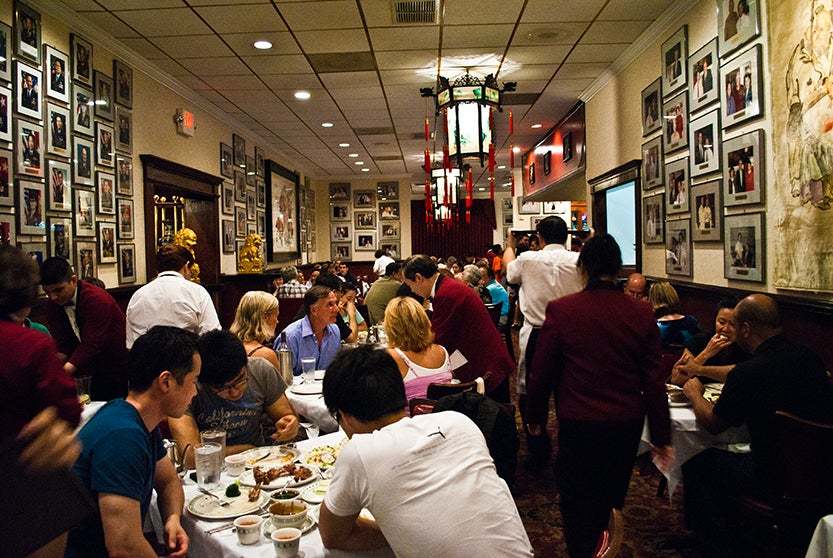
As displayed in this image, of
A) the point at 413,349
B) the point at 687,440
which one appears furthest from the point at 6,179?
the point at 687,440

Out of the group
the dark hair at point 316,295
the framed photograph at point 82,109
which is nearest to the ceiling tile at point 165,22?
the framed photograph at point 82,109

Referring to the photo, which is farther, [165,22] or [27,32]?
[165,22]

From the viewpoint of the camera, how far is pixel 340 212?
16.7 m

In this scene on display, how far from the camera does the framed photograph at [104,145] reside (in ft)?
18.7

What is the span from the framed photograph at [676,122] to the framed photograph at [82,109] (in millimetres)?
5141

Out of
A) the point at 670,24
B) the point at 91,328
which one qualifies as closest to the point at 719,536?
the point at 91,328

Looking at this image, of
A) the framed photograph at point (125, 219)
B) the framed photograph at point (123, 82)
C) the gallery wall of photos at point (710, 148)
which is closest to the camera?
the gallery wall of photos at point (710, 148)

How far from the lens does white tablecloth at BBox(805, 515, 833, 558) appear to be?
1921mm

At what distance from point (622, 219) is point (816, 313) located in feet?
12.9

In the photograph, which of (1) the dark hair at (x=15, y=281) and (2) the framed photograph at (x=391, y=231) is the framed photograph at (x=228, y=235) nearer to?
(1) the dark hair at (x=15, y=281)

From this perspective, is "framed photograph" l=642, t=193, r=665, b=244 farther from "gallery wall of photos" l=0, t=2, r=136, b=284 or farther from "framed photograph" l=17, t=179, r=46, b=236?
"framed photograph" l=17, t=179, r=46, b=236

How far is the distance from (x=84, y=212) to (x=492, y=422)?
15.1 feet

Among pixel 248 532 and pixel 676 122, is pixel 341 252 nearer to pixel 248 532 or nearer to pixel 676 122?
pixel 676 122

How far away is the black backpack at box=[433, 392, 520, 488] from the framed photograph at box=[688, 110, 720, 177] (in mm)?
3348
